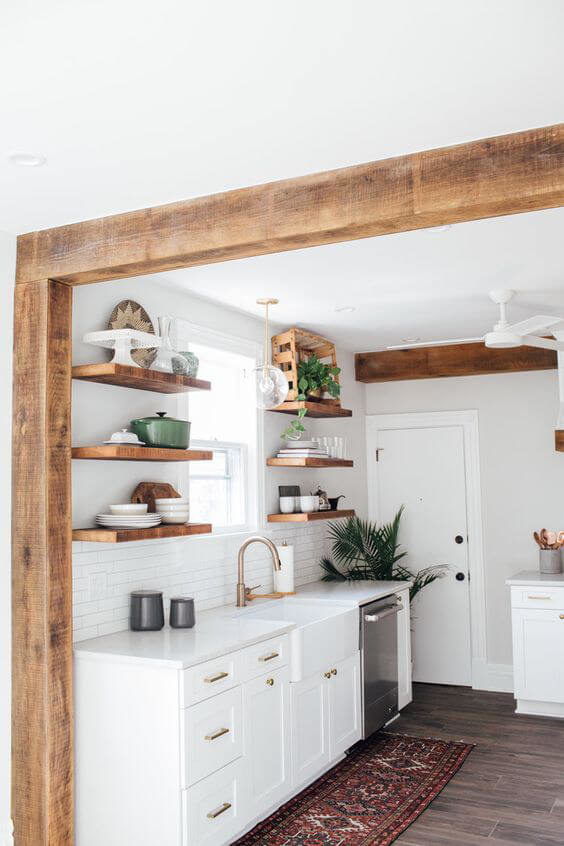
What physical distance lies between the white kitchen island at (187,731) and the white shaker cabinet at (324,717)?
2cm

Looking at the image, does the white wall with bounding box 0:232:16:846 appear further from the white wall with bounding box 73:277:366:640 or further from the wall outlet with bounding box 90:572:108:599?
the wall outlet with bounding box 90:572:108:599

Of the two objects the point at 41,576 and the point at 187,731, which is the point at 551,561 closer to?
the point at 187,731

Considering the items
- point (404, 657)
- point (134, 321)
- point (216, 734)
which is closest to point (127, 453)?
point (134, 321)

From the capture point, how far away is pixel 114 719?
127 inches

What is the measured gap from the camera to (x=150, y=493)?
12.9 ft

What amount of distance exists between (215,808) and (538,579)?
122 inches

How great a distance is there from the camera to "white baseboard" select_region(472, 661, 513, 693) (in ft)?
19.9

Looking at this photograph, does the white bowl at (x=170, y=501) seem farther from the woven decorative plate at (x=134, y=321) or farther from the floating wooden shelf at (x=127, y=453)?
the woven decorative plate at (x=134, y=321)

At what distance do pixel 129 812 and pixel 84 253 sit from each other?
85.1 inches

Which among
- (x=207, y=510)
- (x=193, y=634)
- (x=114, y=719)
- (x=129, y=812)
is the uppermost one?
(x=207, y=510)

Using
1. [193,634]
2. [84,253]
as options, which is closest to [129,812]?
[193,634]

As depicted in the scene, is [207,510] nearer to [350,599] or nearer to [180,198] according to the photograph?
[350,599]

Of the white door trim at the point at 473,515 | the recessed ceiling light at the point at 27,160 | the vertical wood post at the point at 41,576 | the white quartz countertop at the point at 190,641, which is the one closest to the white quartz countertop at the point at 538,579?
the white door trim at the point at 473,515

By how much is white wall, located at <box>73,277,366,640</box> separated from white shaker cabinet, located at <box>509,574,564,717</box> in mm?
1749
